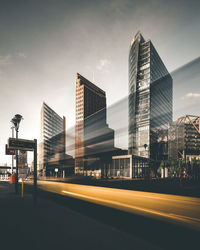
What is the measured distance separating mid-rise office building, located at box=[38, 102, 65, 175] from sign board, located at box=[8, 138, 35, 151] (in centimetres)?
10615

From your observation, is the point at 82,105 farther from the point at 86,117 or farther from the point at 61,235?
the point at 61,235

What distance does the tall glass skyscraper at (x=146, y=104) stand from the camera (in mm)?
83625

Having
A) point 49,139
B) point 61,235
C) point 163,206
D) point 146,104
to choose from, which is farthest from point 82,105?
point 61,235

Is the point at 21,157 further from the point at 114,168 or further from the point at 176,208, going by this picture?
the point at 114,168

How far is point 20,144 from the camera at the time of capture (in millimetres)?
8992

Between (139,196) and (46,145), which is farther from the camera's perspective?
(46,145)

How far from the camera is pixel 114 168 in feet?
157

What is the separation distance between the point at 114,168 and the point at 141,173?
759cm

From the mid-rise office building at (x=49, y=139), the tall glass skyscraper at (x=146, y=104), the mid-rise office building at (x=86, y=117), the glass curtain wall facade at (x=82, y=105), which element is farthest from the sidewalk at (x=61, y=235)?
the mid-rise office building at (x=49, y=139)

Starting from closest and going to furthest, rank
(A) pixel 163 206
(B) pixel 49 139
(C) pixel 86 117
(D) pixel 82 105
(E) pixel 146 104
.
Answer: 1. (A) pixel 163 206
2. (E) pixel 146 104
3. (C) pixel 86 117
4. (D) pixel 82 105
5. (B) pixel 49 139

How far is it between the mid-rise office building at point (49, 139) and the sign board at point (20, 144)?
348ft

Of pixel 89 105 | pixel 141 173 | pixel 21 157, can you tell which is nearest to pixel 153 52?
pixel 89 105

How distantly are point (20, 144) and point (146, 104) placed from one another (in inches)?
3311

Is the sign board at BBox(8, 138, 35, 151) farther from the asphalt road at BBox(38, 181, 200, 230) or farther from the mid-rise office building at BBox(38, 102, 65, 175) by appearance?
the mid-rise office building at BBox(38, 102, 65, 175)
